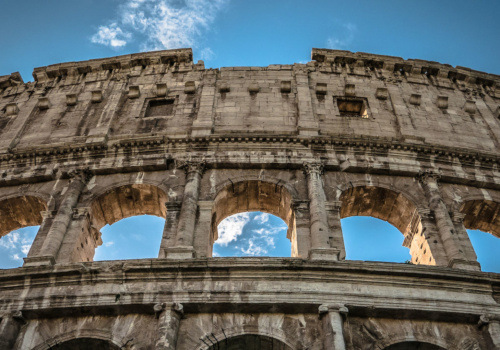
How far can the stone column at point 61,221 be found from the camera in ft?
35.7

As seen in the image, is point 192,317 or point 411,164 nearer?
point 192,317

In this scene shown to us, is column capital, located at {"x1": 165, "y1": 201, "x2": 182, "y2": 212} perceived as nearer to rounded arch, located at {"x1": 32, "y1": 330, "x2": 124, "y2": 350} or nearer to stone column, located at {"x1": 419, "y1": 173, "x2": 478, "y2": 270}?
rounded arch, located at {"x1": 32, "y1": 330, "x2": 124, "y2": 350}

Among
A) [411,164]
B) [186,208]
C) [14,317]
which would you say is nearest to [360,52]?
[411,164]

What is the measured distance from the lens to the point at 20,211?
45.9ft

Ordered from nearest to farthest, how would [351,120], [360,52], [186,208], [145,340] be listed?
[145,340], [186,208], [351,120], [360,52]

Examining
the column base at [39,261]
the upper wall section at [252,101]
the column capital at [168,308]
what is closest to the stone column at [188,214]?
the column capital at [168,308]

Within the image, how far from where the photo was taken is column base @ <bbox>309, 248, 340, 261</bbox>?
10.7 meters

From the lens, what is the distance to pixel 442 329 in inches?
384

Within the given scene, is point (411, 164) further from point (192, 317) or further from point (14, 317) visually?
point (14, 317)

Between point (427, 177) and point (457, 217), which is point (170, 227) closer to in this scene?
point (427, 177)

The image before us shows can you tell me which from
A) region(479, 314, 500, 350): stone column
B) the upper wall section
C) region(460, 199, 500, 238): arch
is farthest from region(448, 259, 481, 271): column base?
the upper wall section

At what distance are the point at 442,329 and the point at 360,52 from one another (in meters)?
12.4

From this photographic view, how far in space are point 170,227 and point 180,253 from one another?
1201 millimetres

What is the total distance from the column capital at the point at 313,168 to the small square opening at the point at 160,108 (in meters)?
5.60
